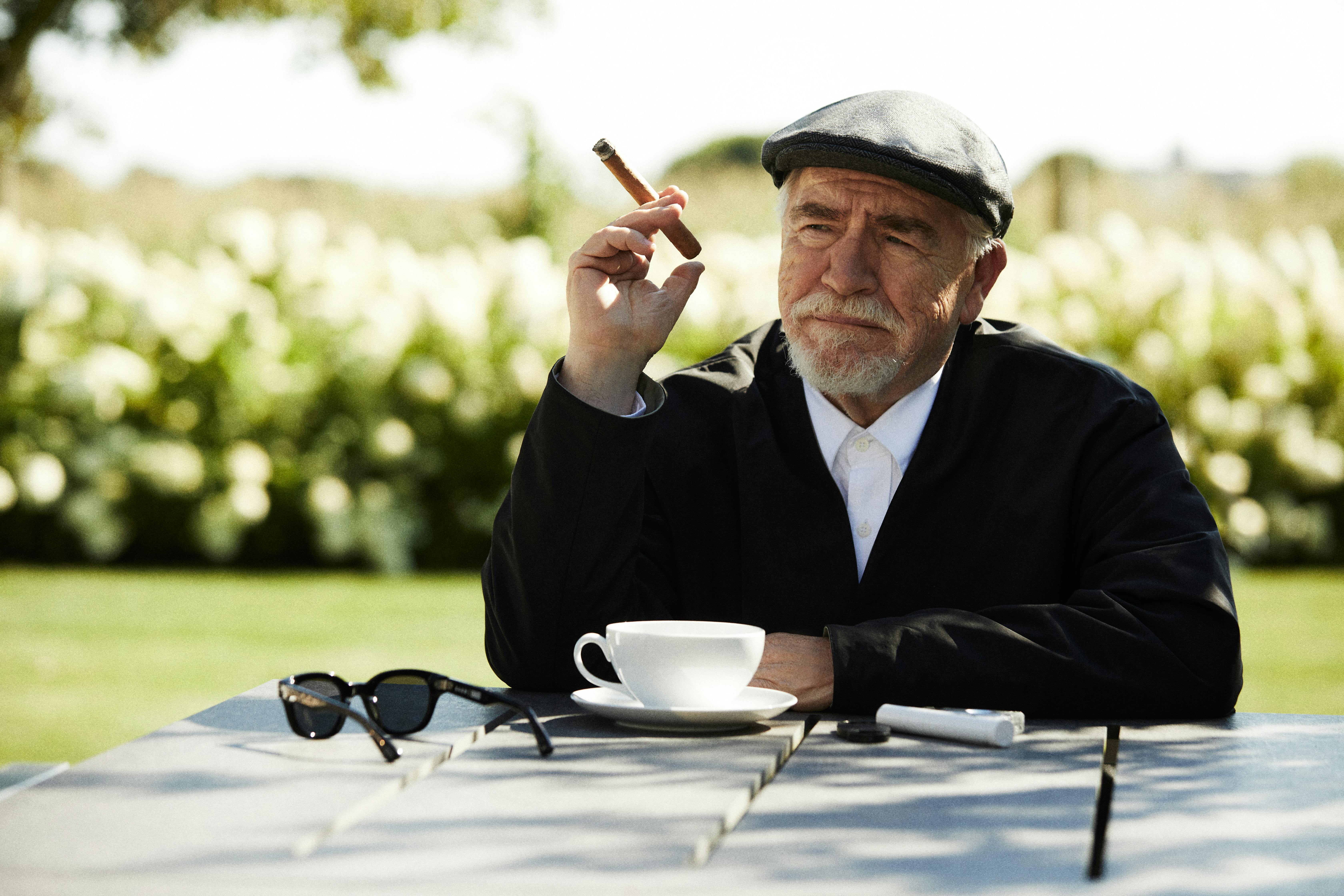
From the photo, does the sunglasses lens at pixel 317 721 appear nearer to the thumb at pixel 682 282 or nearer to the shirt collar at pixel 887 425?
the thumb at pixel 682 282

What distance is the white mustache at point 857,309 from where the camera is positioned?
2.44 m

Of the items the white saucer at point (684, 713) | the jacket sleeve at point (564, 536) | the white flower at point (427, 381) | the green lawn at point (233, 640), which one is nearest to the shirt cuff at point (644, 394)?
the jacket sleeve at point (564, 536)

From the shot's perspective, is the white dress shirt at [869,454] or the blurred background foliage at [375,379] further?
the blurred background foliage at [375,379]

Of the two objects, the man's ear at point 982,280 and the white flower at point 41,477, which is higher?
the man's ear at point 982,280

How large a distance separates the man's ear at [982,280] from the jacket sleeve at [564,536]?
0.82 metres

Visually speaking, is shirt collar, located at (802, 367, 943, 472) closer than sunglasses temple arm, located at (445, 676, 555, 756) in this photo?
No

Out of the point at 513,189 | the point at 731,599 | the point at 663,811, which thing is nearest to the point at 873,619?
the point at 731,599

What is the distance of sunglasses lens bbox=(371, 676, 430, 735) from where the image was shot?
160 cm

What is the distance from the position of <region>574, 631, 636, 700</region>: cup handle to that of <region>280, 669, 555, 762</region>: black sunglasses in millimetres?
102

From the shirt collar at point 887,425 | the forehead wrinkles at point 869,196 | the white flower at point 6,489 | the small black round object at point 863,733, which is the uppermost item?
the forehead wrinkles at point 869,196

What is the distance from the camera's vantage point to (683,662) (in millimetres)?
1639

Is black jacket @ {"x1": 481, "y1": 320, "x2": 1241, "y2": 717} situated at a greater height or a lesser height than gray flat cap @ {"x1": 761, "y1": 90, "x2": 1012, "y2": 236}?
lesser

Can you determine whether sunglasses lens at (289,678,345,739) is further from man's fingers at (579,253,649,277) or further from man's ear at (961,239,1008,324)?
man's ear at (961,239,1008,324)

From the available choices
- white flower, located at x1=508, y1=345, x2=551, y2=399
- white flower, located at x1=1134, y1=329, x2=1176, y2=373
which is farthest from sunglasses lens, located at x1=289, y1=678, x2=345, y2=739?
white flower, located at x1=1134, y1=329, x2=1176, y2=373
